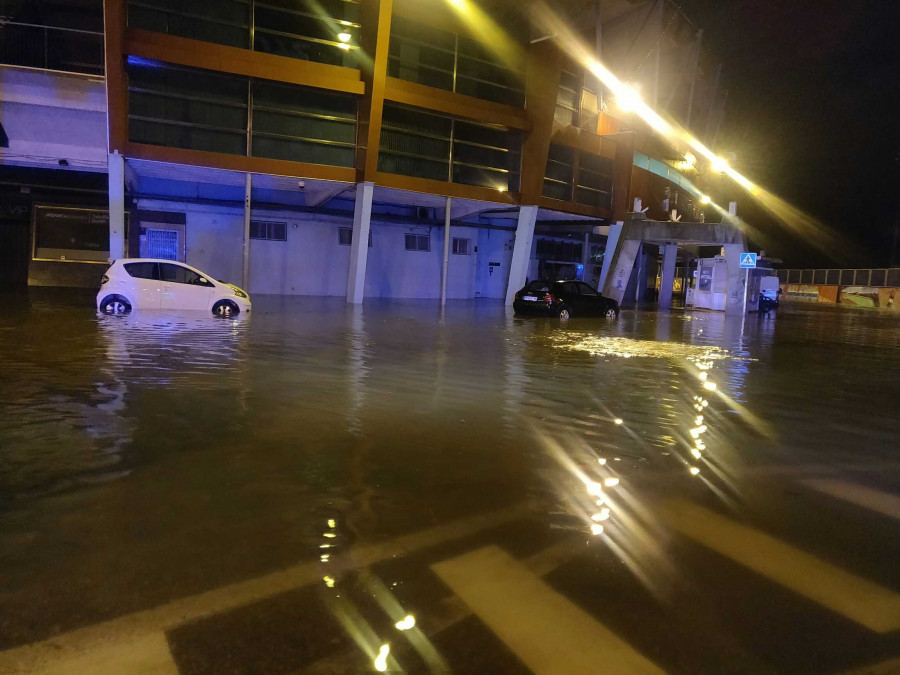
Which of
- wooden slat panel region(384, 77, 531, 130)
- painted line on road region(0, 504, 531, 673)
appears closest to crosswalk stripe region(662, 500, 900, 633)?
painted line on road region(0, 504, 531, 673)

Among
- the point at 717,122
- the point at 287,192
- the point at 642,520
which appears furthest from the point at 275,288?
the point at 717,122

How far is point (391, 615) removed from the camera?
329 cm

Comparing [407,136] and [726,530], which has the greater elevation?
[407,136]

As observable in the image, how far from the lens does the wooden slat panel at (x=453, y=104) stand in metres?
24.5

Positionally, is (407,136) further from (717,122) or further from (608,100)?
(717,122)

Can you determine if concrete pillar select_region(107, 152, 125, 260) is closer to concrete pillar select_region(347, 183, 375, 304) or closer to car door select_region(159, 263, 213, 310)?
car door select_region(159, 263, 213, 310)

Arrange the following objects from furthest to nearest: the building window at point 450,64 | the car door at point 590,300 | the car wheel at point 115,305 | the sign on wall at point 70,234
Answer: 1. the sign on wall at point 70,234
2. the building window at point 450,64
3. the car door at point 590,300
4. the car wheel at point 115,305

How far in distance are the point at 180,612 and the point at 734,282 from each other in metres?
33.7

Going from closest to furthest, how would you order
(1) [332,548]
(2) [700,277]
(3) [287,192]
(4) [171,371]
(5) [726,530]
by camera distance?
(1) [332,548] → (5) [726,530] → (4) [171,371] → (3) [287,192] → (2) [700,277]

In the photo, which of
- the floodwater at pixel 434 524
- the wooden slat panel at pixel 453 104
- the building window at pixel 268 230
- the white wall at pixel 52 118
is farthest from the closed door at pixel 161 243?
the floodwater at pixel 434 524

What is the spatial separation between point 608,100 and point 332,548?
3310cm

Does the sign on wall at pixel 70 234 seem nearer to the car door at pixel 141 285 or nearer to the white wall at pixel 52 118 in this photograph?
the white wall at pixel 52 118

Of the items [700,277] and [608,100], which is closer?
[608,100]

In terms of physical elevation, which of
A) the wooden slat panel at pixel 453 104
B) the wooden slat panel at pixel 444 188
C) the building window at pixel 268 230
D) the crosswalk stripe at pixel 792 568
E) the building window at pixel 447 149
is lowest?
the crosswalk stripe at pixel 792 568
